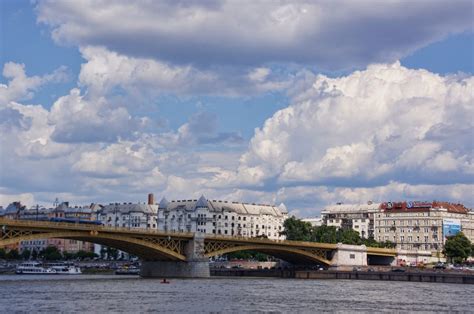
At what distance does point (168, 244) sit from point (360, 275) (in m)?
43.0

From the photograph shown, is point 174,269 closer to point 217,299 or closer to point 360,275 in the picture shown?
point 360,275

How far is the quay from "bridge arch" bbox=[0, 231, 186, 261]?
34.2m

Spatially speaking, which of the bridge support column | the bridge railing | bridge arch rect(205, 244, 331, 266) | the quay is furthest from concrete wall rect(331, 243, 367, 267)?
the bridge railing

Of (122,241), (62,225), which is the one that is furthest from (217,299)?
(122,241)

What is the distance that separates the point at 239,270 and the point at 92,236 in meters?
63.6

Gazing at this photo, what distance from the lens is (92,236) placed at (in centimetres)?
13125

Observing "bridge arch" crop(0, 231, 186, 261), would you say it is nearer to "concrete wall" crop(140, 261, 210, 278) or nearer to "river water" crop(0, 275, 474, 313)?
"concrete wall" crop(140, 261, 210, 278)

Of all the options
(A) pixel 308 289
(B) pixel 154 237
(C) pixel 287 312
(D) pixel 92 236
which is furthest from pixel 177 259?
(C) pixel 287 312

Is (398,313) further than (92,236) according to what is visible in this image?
No

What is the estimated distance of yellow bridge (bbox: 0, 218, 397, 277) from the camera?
125 m

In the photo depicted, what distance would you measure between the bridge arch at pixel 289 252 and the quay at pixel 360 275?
404 centimetres

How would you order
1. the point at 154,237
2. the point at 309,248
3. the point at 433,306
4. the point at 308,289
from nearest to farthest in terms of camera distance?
the point at 433,306 < the point at 308,289 < the point at 154,237 < the point at 309,248

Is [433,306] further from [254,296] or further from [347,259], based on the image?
[347,259]

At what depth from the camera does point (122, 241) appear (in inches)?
5428
